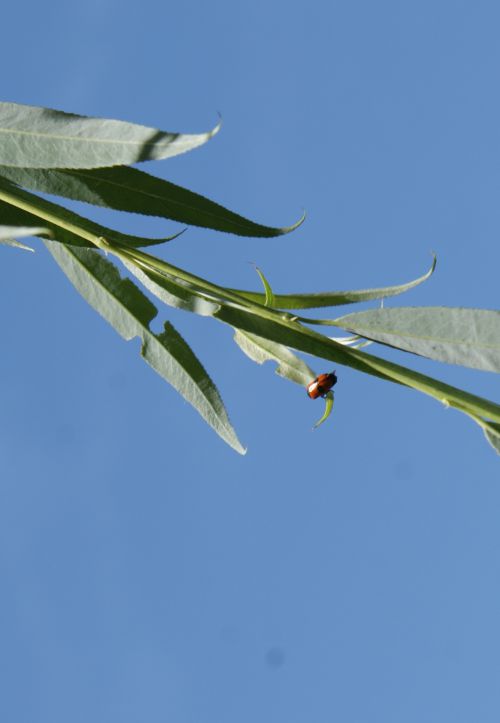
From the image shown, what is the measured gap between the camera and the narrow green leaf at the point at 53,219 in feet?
6.36

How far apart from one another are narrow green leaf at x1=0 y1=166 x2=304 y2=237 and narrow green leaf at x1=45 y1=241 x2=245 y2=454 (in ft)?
0.42

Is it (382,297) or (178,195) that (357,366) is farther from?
(178,195)

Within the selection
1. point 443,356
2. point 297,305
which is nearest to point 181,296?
point 297,305

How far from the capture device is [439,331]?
1971 mm

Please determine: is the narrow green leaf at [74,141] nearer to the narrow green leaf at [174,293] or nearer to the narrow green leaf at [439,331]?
the narrow green leaf at [174,293]

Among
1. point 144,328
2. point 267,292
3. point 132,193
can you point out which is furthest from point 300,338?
point 132,193

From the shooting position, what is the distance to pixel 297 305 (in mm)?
2027

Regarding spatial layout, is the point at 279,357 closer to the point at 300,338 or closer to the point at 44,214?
the point at 300,338

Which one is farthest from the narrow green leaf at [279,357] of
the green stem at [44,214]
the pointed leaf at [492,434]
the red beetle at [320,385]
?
the pointed leaf at [492,434]

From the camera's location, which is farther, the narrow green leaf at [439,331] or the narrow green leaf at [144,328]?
the narrow green leaf at [144,328]

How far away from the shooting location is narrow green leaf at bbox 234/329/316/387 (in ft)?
7.14

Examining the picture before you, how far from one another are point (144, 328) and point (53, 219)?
416 mm

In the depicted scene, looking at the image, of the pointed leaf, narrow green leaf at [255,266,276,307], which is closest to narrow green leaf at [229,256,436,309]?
narrow green leaf at [255,266,276,307]

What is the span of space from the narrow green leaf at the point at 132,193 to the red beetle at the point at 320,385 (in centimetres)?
36
